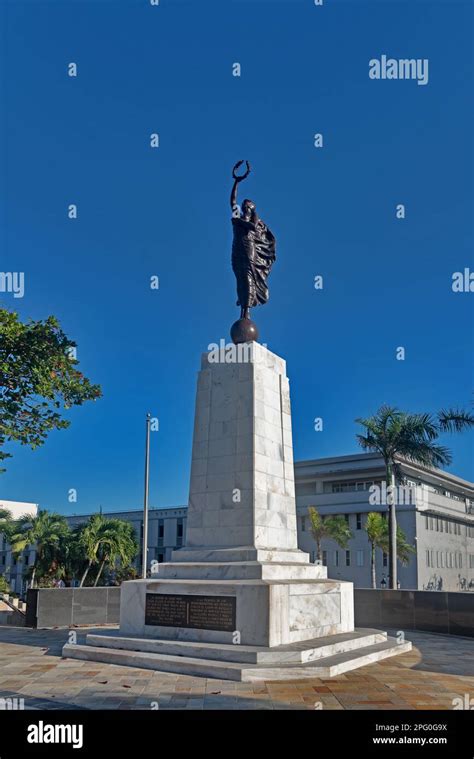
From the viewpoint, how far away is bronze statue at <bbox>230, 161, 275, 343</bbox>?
47.8ft

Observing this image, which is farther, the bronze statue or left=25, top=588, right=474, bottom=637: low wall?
left=25, top=588, right=474, bottom=637: low wall

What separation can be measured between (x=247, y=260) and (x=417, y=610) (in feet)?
35.1

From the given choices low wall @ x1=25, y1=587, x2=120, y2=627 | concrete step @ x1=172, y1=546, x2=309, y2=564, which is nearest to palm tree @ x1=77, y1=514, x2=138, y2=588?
low wall @ x1=25, y1=587, x2=120, y2=627

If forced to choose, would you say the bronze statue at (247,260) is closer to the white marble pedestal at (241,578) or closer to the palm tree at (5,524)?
the white marble pedestal at (241,578)

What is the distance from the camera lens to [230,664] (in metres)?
9.83

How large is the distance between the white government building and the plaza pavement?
3553cm

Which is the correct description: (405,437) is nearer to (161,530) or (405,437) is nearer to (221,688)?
(221,688)

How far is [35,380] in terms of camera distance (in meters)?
14.7

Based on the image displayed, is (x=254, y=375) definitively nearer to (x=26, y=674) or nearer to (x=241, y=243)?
(x=241, y=243)

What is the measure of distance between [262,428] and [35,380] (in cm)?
556

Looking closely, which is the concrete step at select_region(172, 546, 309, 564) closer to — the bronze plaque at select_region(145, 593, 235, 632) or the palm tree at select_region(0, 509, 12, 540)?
the bronze plaque at select_region(145, 593, 235, 632)

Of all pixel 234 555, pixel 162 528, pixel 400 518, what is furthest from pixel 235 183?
pixel 162 528

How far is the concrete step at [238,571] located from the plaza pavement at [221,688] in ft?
6.87

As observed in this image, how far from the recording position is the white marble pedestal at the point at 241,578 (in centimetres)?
1046
